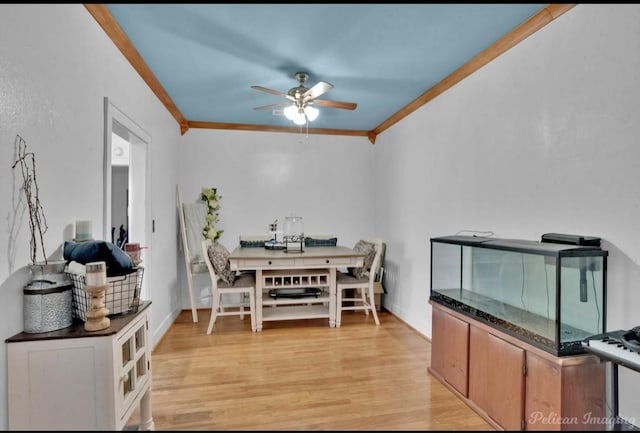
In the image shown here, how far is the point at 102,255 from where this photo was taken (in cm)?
150

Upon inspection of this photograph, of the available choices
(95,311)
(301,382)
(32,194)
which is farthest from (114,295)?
(301,382)

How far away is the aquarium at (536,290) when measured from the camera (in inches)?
65.5

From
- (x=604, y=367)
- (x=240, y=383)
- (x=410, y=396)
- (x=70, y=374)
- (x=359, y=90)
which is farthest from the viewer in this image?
(x=359, y=90)

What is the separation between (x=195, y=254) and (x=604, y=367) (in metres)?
3.91

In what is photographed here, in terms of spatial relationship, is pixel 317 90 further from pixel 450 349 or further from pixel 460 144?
pixel 450 349

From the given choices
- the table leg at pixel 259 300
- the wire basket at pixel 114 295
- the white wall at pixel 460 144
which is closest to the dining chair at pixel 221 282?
the table leg at pixel 259 300

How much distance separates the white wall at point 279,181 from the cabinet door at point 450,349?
2.51 meters

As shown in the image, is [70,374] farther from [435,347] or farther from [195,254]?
[195,254]

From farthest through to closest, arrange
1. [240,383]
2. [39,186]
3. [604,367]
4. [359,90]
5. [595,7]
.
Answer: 1. [359,90]
2. [240,383]
3. [595,7]
4. [604,367]
5. [39,186]

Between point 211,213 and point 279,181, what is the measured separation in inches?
39.8

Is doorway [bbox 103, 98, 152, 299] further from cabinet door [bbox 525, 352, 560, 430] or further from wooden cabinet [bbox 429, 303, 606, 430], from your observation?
cabinet door [bbox 525, 352, 560, 430]

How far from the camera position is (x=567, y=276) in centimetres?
171

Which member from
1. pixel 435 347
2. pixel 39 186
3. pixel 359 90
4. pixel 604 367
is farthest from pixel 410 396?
pixel 359 90

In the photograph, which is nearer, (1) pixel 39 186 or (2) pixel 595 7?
(1) pixel 39 186
